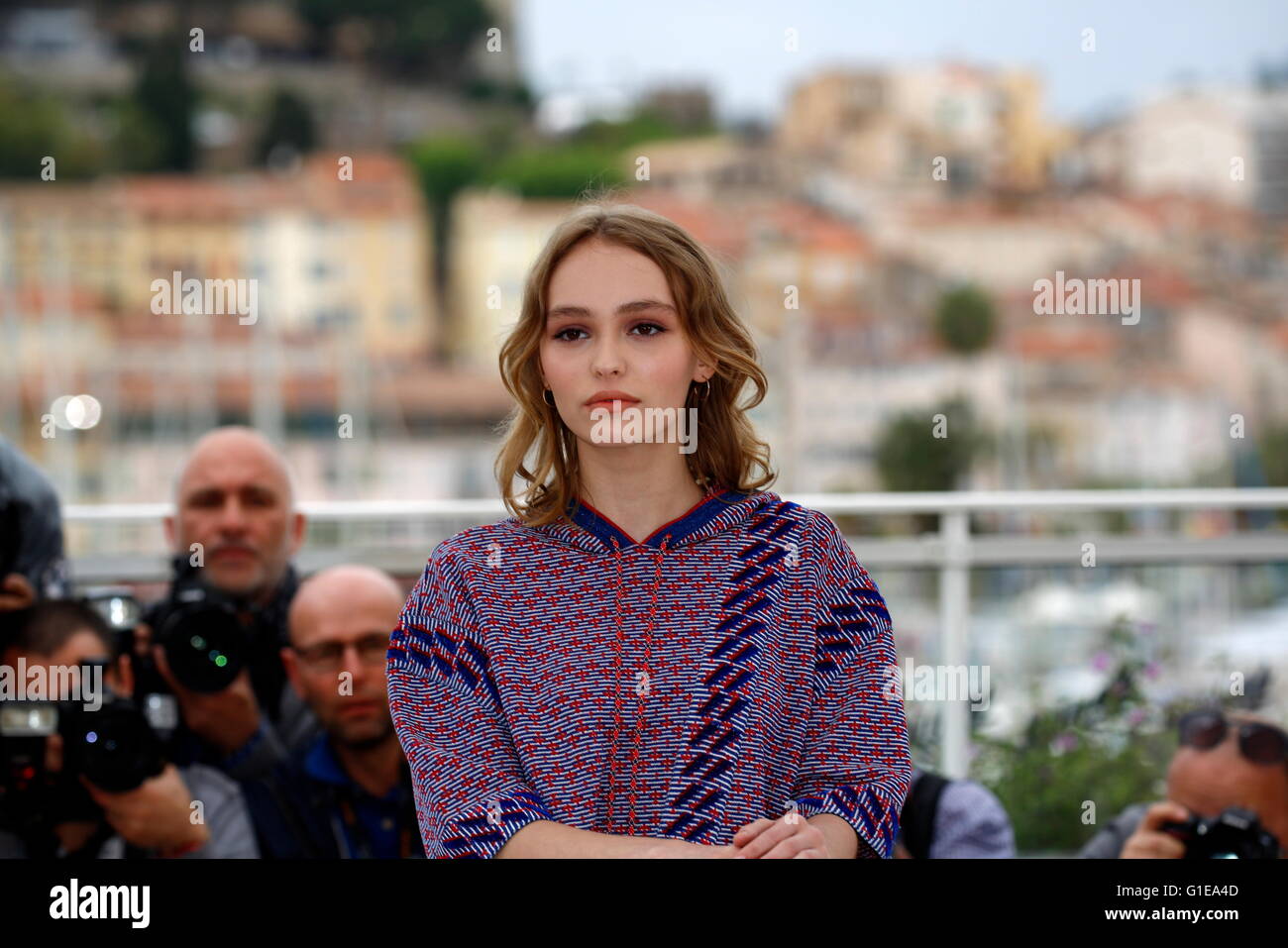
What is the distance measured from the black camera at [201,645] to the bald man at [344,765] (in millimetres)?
92

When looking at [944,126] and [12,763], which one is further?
[944,126]

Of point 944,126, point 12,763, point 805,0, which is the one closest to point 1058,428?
point 944,126

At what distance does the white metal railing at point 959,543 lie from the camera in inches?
109

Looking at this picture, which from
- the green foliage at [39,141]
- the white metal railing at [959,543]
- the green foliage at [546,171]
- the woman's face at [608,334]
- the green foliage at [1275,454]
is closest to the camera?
the woman's face at [608,334]

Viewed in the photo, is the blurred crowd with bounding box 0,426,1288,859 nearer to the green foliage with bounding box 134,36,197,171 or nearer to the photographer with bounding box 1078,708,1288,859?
the photographer with bounding box 1078,708,1288,859

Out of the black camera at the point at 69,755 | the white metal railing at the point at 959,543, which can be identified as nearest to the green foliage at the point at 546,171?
the white metal railing at the point at 959,543

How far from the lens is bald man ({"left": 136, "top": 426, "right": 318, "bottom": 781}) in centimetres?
210

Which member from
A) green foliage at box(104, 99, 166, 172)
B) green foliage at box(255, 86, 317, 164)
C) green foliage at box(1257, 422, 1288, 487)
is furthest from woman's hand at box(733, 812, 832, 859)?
green foliage at box(255, 86, 317, 164)

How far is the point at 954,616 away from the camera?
2.84 metres

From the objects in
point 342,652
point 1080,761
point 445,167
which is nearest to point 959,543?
point 1080,761

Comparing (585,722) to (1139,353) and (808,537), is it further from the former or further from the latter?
(1139,353)

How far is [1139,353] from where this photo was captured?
44.6 m

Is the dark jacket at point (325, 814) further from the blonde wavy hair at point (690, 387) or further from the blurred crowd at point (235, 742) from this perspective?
the blonde wavy hair at point (690, 387)

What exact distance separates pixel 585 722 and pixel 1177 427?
1680 inches
